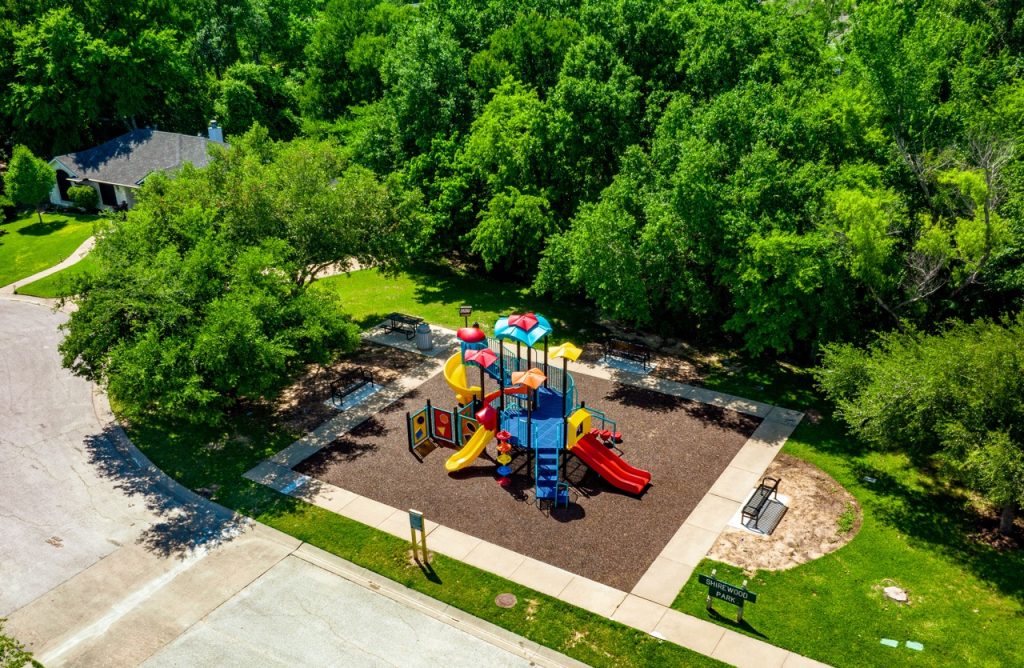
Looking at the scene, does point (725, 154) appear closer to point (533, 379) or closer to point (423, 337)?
point (533, 379)

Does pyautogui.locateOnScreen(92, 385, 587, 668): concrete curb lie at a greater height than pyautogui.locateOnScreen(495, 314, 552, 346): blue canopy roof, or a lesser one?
lesser

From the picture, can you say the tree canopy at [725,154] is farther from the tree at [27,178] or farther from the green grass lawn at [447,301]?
the tree at [27,178]

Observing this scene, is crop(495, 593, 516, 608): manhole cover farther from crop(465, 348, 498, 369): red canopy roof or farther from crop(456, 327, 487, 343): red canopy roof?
crop(456, 327, 487, 343): red canopy roof

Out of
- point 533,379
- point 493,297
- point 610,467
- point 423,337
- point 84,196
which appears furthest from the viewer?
point 84,196

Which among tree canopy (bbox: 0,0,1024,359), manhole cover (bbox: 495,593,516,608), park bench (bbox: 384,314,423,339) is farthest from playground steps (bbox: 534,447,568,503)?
park bench (bbox: 384,314,423,339)

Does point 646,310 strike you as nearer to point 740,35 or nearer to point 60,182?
point 740,35

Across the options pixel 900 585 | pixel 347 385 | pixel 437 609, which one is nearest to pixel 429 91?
pixel 347 385
